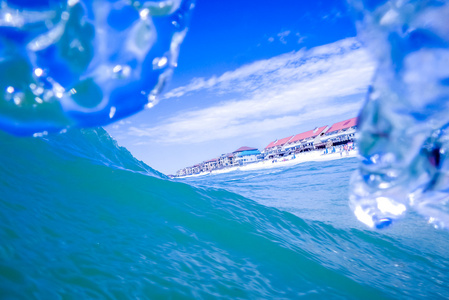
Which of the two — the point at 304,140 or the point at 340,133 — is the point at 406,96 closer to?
the point at 340,133

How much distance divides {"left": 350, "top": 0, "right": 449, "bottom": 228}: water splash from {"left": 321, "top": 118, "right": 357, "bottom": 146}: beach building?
55508 millimetres

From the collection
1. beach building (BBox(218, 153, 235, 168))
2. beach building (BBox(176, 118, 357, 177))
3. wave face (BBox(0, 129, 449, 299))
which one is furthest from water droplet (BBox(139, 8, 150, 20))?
beach building (BBox(218, 153, 235, 168))

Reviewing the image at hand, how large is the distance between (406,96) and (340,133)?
63752 mm

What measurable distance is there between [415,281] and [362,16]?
4.36m

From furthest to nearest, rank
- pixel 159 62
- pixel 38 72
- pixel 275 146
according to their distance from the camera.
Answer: pixel 275 146 → pixel 159 62 → pixel 38 72

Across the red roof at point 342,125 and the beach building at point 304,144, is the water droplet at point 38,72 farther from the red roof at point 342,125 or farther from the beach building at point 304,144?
the red roof at point 342,125

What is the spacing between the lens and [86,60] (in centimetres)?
197

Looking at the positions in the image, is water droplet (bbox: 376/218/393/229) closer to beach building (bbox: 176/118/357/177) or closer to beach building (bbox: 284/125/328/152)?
beach building (bbox: 176/118/357/177)

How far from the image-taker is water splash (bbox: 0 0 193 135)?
185 centimetres

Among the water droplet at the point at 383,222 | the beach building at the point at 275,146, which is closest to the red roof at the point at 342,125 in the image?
the beach building at the point at 275,146

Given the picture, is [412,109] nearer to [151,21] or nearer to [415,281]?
[151,21]

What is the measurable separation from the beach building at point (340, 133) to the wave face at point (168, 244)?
52336mm

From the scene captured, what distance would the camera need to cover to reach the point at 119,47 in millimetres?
2031

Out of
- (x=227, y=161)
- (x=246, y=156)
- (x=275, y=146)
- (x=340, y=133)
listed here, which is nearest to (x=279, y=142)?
(x=275, y=146)
